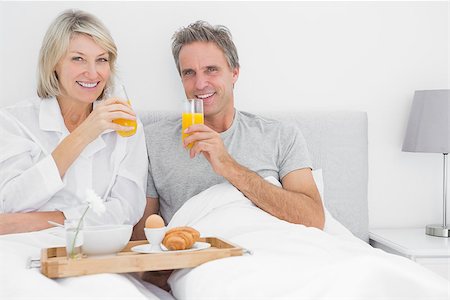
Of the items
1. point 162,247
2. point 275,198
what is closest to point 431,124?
point 275,198

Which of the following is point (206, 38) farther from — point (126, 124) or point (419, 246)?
point (419, 246)

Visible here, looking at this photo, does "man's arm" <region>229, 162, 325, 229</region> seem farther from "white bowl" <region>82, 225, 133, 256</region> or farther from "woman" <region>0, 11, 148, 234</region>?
"white bowl" <region>82, 225, 133, 256</region>

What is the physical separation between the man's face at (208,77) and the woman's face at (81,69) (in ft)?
1.19

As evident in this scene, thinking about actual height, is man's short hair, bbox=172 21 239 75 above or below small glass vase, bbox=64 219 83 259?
above

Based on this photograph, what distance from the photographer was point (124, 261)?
127cm

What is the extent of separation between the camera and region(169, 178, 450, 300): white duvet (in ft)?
3.46

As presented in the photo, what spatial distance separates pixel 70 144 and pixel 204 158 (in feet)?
1.73

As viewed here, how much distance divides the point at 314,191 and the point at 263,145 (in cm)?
26

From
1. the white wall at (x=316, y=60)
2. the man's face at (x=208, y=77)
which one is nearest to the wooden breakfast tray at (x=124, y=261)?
the man's face at (x=208, y=77)

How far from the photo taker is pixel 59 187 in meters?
1.82

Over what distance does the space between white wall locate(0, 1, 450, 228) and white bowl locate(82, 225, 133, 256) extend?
1.14 metres

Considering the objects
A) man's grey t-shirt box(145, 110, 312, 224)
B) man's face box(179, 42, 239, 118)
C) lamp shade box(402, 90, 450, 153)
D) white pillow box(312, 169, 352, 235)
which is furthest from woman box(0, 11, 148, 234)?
lamp shade box(402, 90, 450, 153)

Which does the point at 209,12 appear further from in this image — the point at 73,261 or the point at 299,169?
the point at 73,261

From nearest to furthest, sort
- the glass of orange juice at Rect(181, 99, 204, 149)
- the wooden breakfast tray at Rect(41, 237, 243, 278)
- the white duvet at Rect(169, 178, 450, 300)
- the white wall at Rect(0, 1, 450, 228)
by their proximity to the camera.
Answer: the white duvet at Rect(169, 178, 450, 300)
the wooden breakfast tray at Rect(41, 237, 243, 278)
the glass of orange juice at Rect(181, 99, 204, 149)
the white wall at Rect(0, 1, 450, 228)
